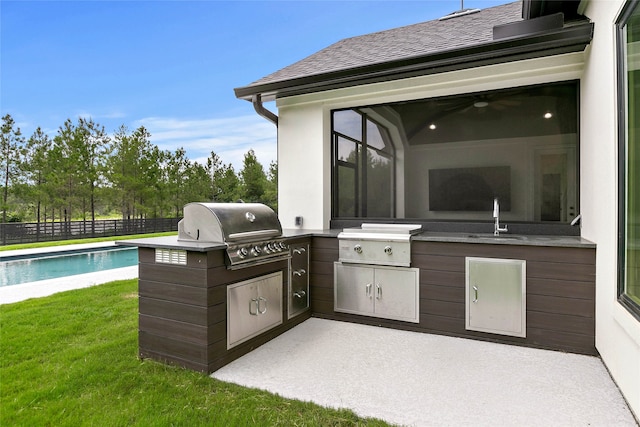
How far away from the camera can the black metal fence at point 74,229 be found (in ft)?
44.4

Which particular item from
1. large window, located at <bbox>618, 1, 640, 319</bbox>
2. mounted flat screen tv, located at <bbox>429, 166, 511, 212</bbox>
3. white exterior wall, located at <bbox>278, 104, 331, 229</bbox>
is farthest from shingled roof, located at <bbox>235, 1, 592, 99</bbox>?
mounted flat screen tv, located at <bbox>429, 166, 511, 212</bbox>

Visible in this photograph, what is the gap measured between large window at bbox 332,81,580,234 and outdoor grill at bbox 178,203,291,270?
181 cm

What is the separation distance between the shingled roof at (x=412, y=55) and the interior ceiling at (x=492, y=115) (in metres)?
0.71

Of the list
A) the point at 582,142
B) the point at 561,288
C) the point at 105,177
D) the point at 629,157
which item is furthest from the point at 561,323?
the point at 105,177

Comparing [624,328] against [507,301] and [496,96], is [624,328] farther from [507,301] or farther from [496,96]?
[496,96]

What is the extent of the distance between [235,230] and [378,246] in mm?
1539

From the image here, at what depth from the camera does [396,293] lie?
3.55 meters

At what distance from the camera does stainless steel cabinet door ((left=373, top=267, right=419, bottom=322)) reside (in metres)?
3.47

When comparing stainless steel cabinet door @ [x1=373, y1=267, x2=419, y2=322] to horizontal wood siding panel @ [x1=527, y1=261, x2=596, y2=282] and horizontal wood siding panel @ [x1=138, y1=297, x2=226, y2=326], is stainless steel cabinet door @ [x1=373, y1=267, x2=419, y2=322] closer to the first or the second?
horizontal wood siding panel @ [x1=527, y1=261, x2=596, y2=282]

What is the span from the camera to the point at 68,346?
3.13 metres

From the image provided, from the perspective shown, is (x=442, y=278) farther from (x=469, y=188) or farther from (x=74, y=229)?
(x=74, y=229)

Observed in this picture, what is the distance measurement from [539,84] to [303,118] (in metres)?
2.79

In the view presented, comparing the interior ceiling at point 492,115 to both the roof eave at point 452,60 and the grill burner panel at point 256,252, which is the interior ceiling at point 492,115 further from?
the grill burner panel at point 256,252

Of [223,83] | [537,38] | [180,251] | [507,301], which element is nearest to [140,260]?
[180,251]
